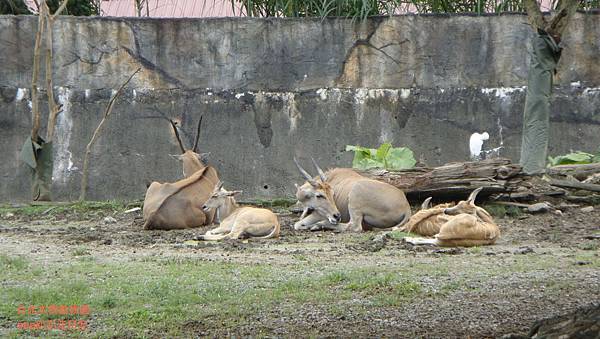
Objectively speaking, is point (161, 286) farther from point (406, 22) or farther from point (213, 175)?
point (406, 22)

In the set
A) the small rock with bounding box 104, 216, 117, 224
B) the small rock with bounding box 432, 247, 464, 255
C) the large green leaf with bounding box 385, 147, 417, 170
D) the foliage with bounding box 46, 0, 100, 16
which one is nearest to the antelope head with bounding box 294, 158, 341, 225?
the large green leaf with bounding box 385, 147, 417, 170

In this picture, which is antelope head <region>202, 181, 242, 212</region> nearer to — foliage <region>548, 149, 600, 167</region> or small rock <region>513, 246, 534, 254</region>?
small rock <region>513, 246, 534, 254</region>

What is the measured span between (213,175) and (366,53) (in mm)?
2827

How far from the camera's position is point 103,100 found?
11.6 m

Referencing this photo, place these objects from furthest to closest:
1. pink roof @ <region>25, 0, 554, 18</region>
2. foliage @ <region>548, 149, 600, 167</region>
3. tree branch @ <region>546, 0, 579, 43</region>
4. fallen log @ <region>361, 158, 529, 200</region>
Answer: pink roof @ <region>25, 0, 554, 18</region> → foliage @ <region>548, 149, 600, 167</region> → tree branch @ <region>546, 0, 579, 43</region> → fallen log @ <region>361, 158, 529, 200</region>

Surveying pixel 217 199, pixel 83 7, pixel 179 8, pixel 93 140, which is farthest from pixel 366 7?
pixel 83 7

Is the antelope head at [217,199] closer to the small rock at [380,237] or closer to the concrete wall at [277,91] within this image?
the small rock at [380,237]

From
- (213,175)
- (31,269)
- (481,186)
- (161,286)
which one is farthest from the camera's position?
(213,175)

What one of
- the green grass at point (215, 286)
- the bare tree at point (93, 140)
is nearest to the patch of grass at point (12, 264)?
the green grass at point (215, 286)

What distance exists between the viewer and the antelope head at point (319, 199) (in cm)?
908

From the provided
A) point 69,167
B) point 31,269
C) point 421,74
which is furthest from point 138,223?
point 421,74

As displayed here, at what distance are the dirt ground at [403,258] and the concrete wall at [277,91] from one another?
1731mm

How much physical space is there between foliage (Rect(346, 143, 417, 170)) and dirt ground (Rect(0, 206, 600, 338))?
1.17 m

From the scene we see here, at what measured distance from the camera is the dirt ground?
4742mm
